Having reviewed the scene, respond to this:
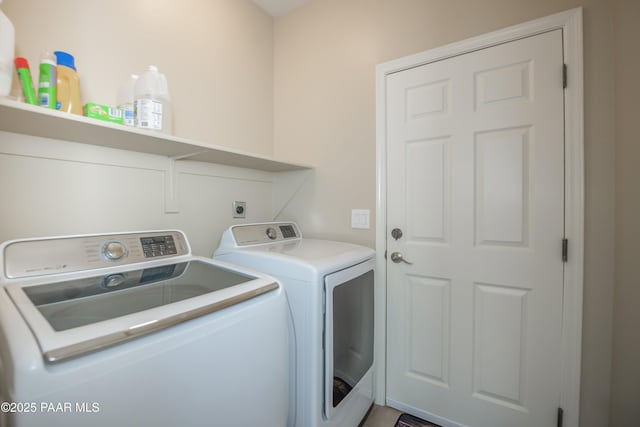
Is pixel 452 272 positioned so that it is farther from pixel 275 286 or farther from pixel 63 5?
pixel 63 5

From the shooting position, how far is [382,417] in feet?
5.72

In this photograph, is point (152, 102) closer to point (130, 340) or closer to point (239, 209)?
point (239, 209)

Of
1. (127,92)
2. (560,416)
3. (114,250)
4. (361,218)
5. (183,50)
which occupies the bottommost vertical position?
(560,416)

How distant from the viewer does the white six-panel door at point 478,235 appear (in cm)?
141

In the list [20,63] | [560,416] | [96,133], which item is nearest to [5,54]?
[20,63]

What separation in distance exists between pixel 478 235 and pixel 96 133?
1.98m

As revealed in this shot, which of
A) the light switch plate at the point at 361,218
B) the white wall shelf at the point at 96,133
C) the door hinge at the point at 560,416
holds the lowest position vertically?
the door hinge at the point at 560,416

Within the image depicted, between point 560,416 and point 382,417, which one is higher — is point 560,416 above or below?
above

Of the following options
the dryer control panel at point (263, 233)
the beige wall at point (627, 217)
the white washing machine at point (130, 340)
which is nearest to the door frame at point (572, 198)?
the beige wall at point (627, 217)

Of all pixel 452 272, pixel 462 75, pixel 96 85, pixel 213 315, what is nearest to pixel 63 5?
pixel 96 85

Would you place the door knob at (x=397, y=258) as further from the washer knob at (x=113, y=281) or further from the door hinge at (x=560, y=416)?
the washer knob at (x=113, y=281)

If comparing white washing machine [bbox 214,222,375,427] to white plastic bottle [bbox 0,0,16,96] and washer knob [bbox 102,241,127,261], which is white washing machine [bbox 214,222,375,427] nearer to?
washer knob [bbox 102,241,127,261]

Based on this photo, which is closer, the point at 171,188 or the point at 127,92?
the point at 127,92

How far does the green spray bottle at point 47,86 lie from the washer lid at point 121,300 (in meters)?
0.66
